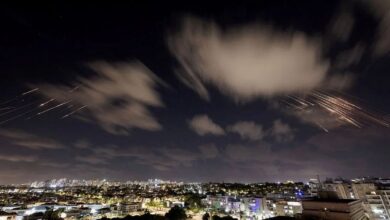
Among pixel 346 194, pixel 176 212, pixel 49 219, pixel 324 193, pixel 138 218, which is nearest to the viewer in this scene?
pixel 138 218

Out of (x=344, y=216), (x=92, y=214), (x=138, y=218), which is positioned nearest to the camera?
(x=344, y=216)

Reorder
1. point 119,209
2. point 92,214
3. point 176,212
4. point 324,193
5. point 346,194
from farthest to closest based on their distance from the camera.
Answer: point 119,209 → point 92,214 → point 346,194 → point 176,212 → point 324,193

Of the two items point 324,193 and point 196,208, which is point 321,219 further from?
point 196,208

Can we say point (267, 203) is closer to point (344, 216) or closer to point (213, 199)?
point (213, 199)

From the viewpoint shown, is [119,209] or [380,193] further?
[119,209]

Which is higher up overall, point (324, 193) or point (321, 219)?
point (324, 193)

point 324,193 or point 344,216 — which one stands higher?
point 324,193

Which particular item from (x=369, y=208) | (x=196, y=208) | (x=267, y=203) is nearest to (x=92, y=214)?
(x=196, y=208)

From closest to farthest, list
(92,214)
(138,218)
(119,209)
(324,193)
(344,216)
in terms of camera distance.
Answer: (344,216), (138,218), (324,193), (92,214), (119,209)

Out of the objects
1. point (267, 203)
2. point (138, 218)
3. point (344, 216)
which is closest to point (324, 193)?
point (344, 216)
